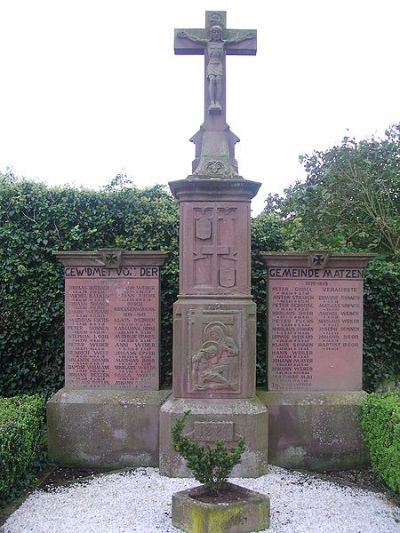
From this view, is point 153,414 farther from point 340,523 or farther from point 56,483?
point 340,523

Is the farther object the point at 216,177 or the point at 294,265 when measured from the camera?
the point at 294,265

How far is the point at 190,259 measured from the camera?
5.73 m

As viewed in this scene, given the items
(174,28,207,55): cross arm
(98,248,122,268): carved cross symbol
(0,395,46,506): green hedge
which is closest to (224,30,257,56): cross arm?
(174,28,207,55): cross arm

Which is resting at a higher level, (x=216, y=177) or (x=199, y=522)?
(x=216, y=177)

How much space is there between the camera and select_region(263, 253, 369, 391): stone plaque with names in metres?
6.35

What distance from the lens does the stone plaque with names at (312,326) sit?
635 centimetres

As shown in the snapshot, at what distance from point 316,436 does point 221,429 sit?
1.23 m

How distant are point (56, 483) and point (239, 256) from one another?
9.64 ft

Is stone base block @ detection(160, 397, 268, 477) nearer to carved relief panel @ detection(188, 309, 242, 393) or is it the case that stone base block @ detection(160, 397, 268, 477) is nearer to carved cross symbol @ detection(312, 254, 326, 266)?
carved relief panel @ detection(188, 309, 242, 393)

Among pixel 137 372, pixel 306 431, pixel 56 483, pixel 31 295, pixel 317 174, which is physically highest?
pixel 317 174

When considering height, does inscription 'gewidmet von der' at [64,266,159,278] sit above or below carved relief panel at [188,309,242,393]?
above

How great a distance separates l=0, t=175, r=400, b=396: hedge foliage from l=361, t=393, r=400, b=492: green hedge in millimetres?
2006

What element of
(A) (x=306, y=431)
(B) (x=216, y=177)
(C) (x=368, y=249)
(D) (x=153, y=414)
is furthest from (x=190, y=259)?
(C) (x=368, y=249)

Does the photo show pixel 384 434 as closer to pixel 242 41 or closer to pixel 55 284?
pixel 242 41
